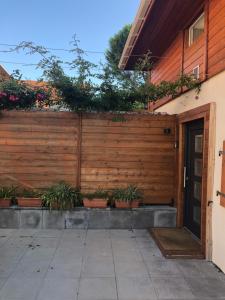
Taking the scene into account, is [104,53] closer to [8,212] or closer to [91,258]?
[8,212]

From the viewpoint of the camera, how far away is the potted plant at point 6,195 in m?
6.13

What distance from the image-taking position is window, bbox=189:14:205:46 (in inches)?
226

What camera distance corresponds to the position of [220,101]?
4.50 metres

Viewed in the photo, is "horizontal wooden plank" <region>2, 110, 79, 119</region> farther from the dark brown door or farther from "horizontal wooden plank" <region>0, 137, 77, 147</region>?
the dark brown door

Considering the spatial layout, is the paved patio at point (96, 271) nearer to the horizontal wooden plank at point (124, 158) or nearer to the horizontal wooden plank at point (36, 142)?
the horizontal wooden plank at point (124, 158)

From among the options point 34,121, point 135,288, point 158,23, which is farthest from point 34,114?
point 135,288

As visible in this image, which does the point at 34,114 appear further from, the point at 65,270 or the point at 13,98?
the point at 65,270

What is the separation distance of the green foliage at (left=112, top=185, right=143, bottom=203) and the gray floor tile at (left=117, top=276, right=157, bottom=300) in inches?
90.2

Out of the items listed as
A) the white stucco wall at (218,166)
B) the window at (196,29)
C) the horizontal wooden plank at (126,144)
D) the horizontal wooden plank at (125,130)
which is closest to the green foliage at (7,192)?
the horizontal wooden plank at (126,144)

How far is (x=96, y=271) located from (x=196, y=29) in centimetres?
436

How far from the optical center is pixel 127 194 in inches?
247

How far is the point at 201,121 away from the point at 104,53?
14051 millimetres

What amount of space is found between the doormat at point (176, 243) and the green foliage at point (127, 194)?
2.15ft

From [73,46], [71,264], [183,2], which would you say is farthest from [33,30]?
[71,264]
